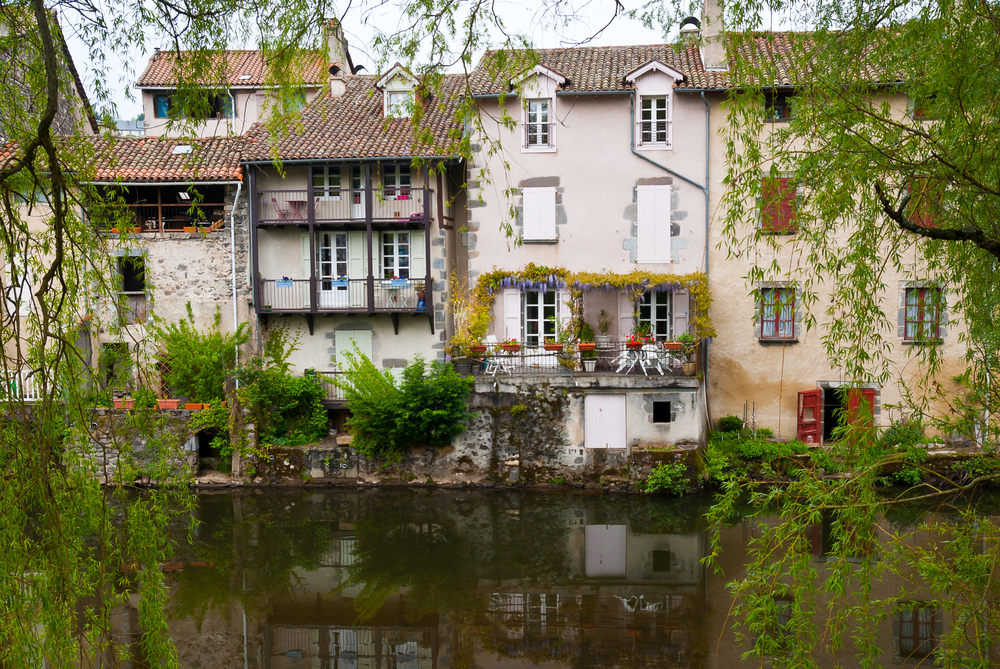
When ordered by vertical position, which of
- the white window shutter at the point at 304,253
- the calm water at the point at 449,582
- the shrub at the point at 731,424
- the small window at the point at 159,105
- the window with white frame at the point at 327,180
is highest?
the small window at the point at 159,105

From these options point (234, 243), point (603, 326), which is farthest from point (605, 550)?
point (234, 243)

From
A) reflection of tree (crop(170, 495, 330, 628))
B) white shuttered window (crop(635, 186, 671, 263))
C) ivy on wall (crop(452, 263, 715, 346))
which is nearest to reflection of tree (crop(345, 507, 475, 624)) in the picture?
reflection of tree (crop(170, 495, 330, 628))

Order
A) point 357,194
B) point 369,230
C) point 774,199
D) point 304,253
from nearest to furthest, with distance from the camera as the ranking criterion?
1. point 774,199
2. point 369,230
3. point 357,194
4. point 304,253

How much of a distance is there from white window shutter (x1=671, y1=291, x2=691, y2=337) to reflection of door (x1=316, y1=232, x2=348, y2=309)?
6.81 metres

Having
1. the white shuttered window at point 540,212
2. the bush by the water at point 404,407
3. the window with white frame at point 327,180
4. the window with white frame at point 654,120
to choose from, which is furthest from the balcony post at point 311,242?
the window with white frame at point 654,120

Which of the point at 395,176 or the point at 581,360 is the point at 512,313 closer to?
the point at 581,360

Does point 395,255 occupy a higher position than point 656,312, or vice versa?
point 395,255

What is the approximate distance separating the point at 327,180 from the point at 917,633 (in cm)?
1305

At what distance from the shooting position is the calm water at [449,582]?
9227mm

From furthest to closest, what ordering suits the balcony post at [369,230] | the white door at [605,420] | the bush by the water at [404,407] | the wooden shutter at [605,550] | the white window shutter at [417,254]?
the white window shutter at [417,254] < the balcony post at [369,230] < the white door at [605,420] < the bush by the water at [404,407] < the wooden shutter at [605,550]

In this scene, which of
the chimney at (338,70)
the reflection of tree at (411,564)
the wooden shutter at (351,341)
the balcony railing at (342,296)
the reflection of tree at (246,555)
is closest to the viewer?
the reflection of tree at (411,564)

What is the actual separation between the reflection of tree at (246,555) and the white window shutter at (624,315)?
7.06 metres

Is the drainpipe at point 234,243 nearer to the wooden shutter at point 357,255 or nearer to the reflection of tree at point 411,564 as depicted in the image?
the wooden shutter at point 357,255

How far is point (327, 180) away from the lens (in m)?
16.2
